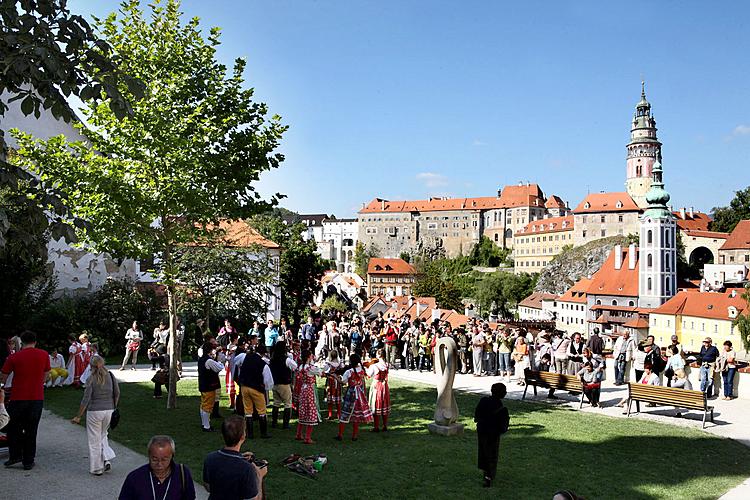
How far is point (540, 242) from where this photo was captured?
139 m

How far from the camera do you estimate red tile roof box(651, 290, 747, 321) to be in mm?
62594

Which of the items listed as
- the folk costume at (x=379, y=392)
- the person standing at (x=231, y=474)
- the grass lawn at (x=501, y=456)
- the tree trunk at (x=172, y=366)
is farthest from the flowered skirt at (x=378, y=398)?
the person standing at (x=231, y=474)

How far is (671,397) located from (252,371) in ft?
30.9

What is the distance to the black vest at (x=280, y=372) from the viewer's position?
12.1 metres

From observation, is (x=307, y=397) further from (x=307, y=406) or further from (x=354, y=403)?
(x=354, y=403)

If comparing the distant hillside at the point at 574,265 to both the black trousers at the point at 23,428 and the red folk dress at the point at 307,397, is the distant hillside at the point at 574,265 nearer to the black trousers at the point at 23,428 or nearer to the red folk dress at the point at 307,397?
the red folk dress at the point at 307,397

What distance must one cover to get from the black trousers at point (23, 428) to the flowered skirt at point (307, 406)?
14.0 ft

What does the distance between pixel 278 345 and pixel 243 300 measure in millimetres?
9100

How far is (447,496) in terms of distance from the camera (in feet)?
28.1

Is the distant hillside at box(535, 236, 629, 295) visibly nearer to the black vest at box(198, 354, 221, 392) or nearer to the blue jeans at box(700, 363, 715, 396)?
the blue jeans at box(700, 363, 715, 396)

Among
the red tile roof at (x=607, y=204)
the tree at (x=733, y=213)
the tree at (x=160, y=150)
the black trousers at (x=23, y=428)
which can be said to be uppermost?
the red tile roof at (x=607, y=204)

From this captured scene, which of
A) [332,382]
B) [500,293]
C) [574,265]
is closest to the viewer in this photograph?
[332,382]

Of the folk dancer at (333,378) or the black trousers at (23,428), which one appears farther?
the folk dancer at (333,378)

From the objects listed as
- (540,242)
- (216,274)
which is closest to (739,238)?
(540,242)
